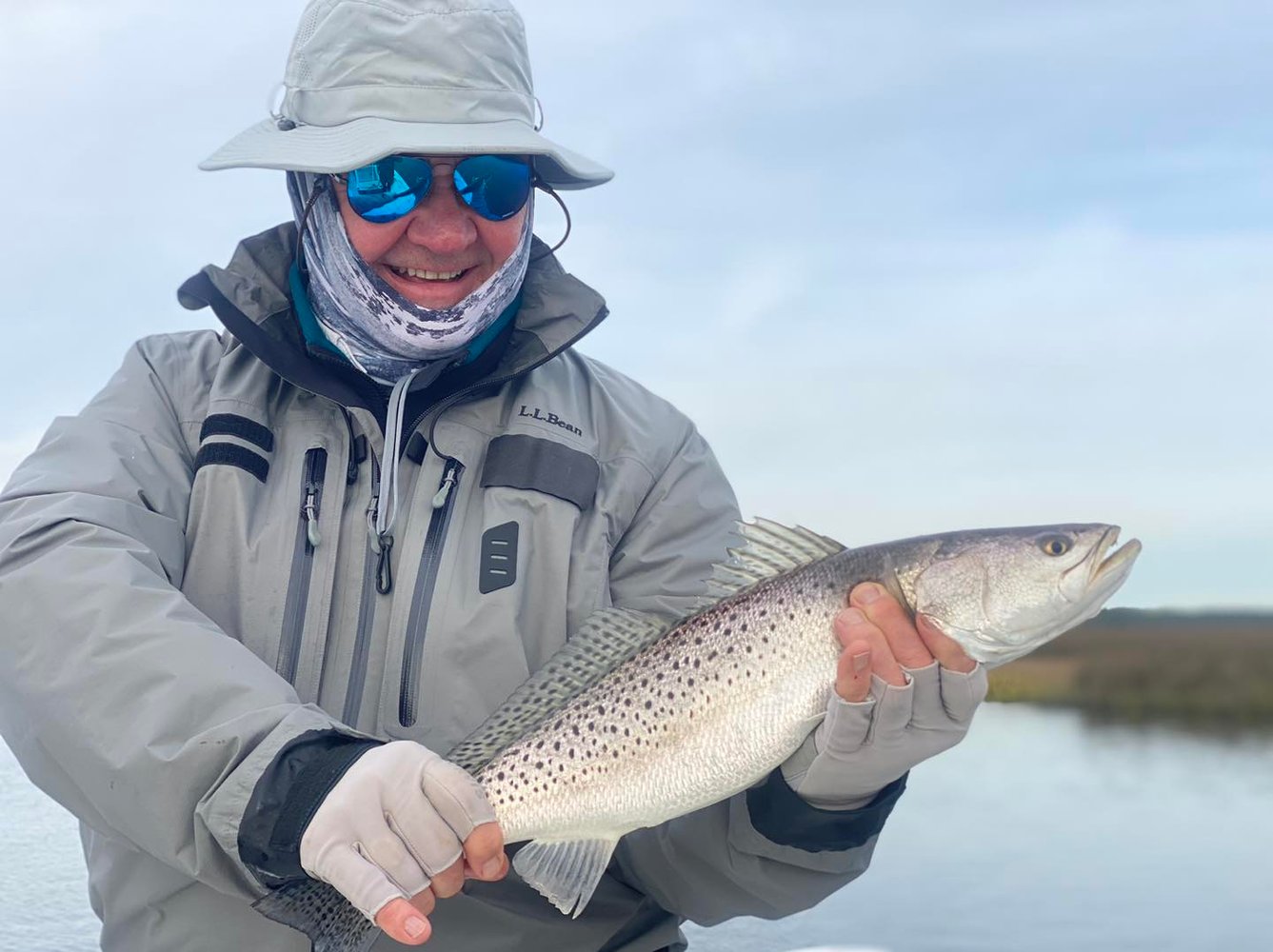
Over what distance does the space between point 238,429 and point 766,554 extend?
146cm

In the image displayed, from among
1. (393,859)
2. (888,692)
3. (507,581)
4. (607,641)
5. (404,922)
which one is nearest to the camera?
(404,922)

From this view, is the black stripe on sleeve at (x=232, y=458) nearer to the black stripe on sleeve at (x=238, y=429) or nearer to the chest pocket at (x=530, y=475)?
the black stripe on sleeve at (x=238, y=429)

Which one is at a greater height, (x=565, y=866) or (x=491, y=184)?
(x=491, y=184)

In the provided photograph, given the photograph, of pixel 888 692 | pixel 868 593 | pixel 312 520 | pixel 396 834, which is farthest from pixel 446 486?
pixel 888 692

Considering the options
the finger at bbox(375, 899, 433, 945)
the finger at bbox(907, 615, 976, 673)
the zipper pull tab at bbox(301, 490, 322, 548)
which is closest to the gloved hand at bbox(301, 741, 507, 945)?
the finger at bbox(375, 899, 433, 945)

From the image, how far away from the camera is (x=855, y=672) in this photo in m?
2.79

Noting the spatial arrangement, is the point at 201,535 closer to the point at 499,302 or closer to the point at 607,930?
the point at 499,302

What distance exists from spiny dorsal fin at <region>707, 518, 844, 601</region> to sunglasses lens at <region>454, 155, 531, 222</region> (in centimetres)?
112

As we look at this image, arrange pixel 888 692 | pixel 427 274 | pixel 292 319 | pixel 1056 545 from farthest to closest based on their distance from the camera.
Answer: pixel 292 319 < pixel 427 274 < pixel 1056 545 < pixel 888 692

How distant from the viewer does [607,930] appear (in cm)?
342

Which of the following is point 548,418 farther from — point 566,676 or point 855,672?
point 855,672

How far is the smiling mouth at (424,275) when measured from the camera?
352 cm

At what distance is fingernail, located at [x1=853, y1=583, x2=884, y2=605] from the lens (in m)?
2.86

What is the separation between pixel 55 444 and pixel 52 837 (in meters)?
7.49
